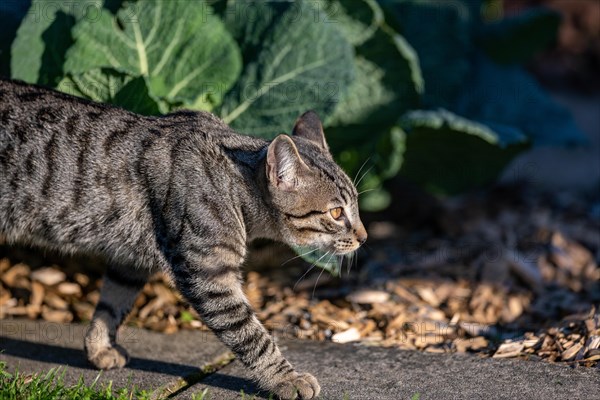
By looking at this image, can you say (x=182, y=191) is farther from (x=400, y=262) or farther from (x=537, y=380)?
(x=400, y=262)

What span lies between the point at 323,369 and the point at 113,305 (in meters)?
1.21

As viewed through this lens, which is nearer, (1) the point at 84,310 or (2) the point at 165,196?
(2) the point at 165,196

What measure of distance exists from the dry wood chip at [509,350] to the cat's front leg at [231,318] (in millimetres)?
1067

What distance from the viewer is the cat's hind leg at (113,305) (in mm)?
4441

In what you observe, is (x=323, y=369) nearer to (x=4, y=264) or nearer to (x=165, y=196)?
(x=165, y=196)

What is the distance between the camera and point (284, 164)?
13.5 ft

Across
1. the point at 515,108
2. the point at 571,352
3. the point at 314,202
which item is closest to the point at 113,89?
the point at 314,202

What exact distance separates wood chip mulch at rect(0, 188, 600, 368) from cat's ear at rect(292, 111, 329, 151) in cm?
104

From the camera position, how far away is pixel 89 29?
16.4 ft

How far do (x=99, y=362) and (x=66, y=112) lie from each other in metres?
1.31

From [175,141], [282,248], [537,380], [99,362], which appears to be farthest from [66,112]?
[537,380]

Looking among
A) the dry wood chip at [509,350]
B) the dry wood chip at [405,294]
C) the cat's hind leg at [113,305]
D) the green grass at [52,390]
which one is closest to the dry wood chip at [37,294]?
the cat's hind leg at [113,305]

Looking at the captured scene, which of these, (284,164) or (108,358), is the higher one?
(284,164)

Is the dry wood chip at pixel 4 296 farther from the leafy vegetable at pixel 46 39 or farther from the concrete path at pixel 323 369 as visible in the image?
the leafy vegetable at pixel 46 39
